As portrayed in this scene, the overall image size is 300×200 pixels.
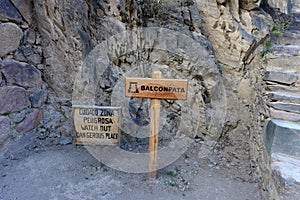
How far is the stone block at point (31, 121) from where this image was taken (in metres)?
2.96

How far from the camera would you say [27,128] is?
3.04 m

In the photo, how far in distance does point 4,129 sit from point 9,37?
4.26ft

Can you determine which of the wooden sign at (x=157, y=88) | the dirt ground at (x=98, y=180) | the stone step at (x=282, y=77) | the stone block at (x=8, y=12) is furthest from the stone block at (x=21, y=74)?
the stone step at (x=282, y=77)

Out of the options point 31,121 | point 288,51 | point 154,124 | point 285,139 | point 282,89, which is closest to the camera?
point 285,139

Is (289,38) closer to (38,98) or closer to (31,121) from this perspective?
(38,98)

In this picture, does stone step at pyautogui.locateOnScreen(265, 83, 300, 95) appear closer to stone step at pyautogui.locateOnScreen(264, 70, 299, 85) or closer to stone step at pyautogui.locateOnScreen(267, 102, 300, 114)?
stone step at pyautogui.locateOnScreen(264, 70, 299, 85)

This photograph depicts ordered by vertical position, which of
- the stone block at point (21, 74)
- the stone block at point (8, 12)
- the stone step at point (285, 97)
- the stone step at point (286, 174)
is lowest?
the stone step at point (286, 174)

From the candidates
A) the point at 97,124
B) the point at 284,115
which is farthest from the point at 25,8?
the point at 284,115

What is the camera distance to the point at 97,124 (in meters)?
2.40

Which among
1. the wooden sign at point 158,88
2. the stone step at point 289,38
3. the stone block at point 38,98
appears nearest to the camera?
the wooden sign at point 158,88

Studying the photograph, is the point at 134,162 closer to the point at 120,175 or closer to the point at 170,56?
the point at 120,175

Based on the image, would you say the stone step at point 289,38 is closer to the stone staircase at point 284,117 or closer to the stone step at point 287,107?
the stone staircase at point 284,117

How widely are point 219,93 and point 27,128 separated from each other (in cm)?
332

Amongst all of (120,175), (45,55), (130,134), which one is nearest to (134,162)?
(120,175)
